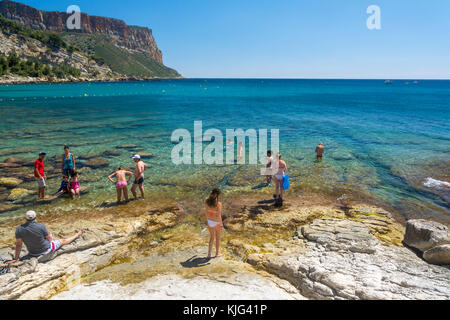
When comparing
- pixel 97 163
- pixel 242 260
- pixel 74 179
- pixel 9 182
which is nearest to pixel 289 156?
pixel 242 260

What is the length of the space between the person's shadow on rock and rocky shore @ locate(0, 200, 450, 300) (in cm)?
3

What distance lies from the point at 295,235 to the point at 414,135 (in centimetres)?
2738

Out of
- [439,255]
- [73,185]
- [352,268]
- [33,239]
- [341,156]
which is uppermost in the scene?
[341,156]

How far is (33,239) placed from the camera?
6773 millimetres

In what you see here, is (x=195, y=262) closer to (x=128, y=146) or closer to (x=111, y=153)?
(x=111, y=153)

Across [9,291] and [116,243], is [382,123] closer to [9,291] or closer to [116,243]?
[116,243]

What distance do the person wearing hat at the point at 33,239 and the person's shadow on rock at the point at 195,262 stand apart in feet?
12.0

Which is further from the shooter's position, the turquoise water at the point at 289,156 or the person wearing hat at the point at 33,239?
the turquoise water at the point at 289,156

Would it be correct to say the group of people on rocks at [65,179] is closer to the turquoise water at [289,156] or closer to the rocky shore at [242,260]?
the turquoise water at [289,156]

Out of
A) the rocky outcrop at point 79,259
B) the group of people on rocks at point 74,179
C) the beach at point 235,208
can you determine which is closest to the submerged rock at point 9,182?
the beach at point 235,208

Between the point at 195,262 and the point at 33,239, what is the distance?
4.30 m

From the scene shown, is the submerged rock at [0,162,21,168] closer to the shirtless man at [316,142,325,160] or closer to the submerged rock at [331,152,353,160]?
the shirtless man at [316,142,325,160]

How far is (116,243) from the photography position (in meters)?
8.32

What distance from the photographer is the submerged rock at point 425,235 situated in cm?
718
